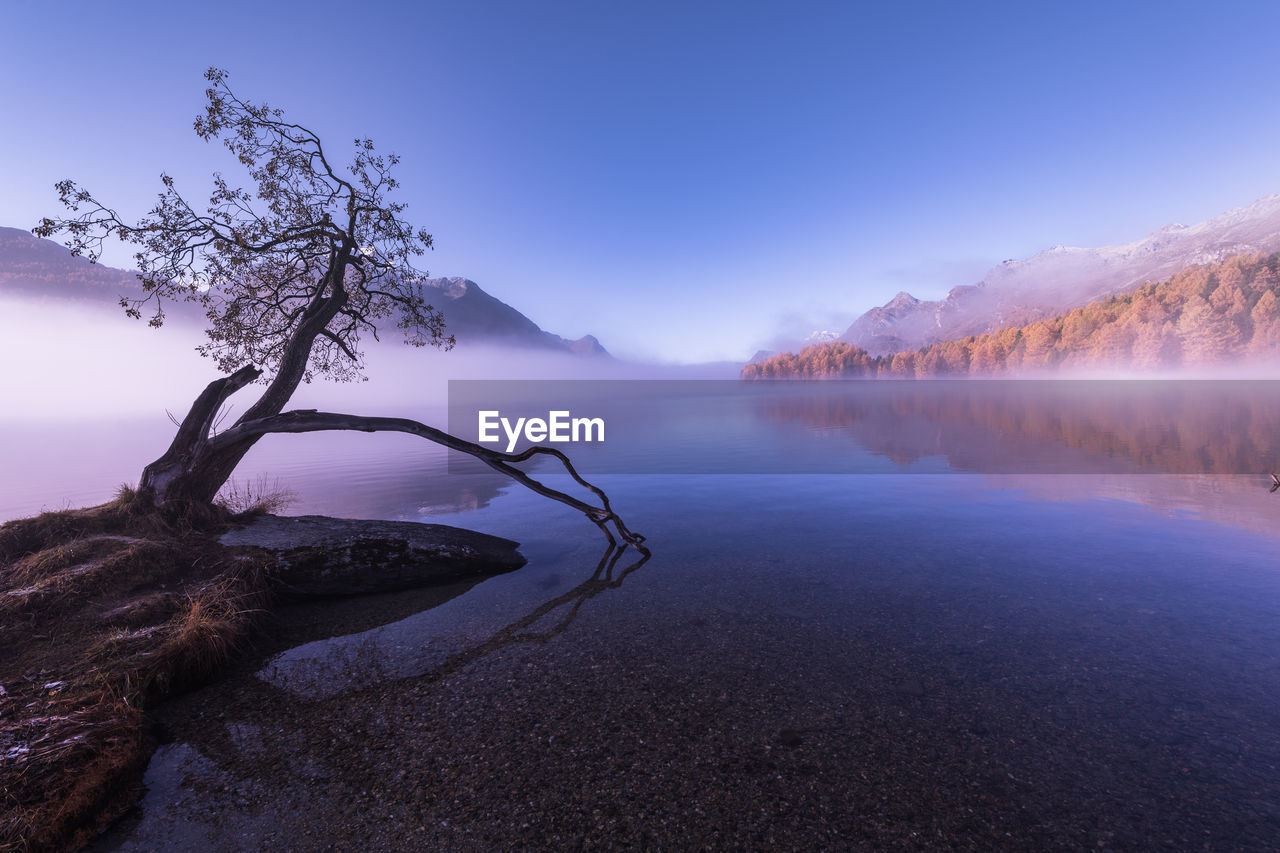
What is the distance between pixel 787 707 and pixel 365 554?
1117 centimetres

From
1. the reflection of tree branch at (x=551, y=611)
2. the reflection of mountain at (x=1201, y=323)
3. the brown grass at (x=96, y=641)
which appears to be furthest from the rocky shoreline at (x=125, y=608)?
the reflection of mountain at (x=1201, y=323)

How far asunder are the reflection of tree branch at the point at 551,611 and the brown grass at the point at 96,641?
407 centimetres

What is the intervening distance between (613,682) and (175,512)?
13422mm

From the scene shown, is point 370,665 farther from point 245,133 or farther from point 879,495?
point 879,495

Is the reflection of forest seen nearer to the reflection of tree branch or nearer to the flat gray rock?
the reflection of tree branch

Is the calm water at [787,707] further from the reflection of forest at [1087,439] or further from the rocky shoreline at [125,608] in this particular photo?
A: the reflection of forest at [1087,439]

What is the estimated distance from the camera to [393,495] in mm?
25484

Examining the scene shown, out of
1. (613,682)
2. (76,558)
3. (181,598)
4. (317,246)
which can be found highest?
(317,246)

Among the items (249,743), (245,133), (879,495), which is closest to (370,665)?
(249,743)

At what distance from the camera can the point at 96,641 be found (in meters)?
Answer: 7.94

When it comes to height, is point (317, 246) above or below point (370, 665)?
above

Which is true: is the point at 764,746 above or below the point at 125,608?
below

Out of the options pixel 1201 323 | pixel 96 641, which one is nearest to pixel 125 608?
pixel 96 641

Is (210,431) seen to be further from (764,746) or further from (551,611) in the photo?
(764,746)
